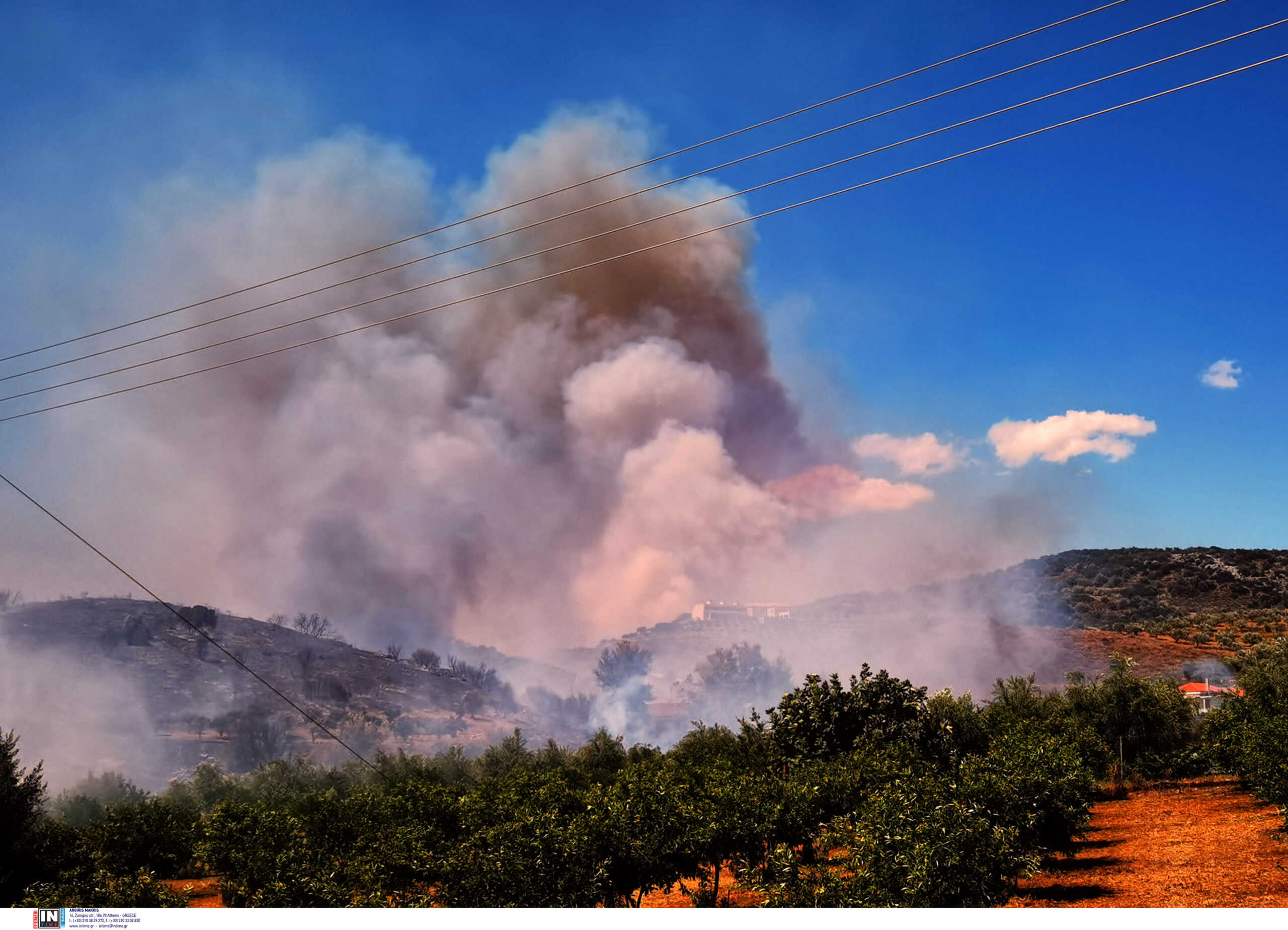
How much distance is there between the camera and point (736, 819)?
17250 mm

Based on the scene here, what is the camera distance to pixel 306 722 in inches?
4594

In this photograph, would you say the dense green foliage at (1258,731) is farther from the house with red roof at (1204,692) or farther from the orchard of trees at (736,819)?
the house with red roof at (1204,692)

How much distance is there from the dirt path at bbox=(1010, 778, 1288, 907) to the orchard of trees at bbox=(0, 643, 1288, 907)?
45.9 inches

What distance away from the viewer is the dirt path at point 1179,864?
17891 millimetres

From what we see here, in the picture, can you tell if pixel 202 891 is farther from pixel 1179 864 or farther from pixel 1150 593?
pixel 1150 593

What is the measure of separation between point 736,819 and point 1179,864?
13654 millimetres

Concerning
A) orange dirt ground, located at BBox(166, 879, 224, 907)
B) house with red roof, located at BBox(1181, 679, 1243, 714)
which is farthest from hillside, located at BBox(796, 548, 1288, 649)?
orange dirt ground, located at BBox(166, 879, 224, 907)

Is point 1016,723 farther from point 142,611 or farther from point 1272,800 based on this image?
point 142,611

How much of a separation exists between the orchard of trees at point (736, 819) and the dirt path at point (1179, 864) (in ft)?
3.82

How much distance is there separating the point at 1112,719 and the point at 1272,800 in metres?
26.2

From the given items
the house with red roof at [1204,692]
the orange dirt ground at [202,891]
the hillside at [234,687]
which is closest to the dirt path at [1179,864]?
the orange dirt ground at [202,891]

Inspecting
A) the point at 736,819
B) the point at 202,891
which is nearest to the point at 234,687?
the point at 202,891

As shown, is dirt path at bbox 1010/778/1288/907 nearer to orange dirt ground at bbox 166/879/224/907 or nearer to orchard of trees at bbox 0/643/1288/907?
orchard of trees at bbox 0/643/1288/907

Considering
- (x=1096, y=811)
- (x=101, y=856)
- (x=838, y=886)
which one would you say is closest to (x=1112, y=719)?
(x=1096, y=811)
